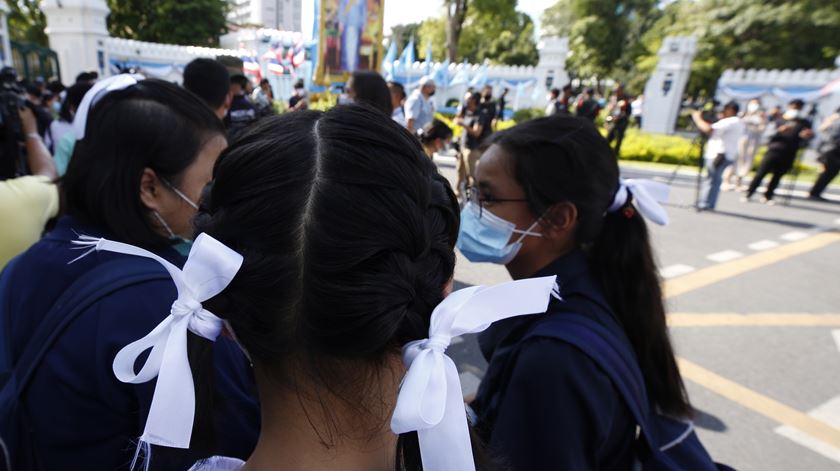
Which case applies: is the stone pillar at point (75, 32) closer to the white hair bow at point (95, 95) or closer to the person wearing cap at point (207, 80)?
the person wearing cap at point (207, 80)

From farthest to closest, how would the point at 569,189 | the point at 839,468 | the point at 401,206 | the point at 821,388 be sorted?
the point at 821,388, the point at 839,468, the point at 569,189, the point at 401,206

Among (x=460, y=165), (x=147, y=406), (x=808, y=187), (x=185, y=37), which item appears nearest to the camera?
(x=147, y=406)

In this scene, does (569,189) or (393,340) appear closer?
(393,340)

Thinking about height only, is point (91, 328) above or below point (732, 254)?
above

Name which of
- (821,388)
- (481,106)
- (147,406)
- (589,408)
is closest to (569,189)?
(589,408)

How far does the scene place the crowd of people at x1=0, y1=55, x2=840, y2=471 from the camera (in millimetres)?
668

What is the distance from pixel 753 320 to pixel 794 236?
3669 mm

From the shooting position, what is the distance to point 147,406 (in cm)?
101

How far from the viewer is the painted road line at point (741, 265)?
486 centimetres

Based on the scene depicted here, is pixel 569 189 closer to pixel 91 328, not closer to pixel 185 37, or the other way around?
pixel 91 328

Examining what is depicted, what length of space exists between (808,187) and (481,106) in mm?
7084

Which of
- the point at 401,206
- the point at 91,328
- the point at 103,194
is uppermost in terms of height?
the point at 401,206

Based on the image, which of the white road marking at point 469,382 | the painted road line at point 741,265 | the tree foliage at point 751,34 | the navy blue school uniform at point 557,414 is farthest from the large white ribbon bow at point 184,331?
the tree foliage at point 751,34

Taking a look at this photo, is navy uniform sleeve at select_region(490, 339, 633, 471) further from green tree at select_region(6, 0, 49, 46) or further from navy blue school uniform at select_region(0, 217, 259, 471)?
green tree at select_region(6, 0, 49, 46)
